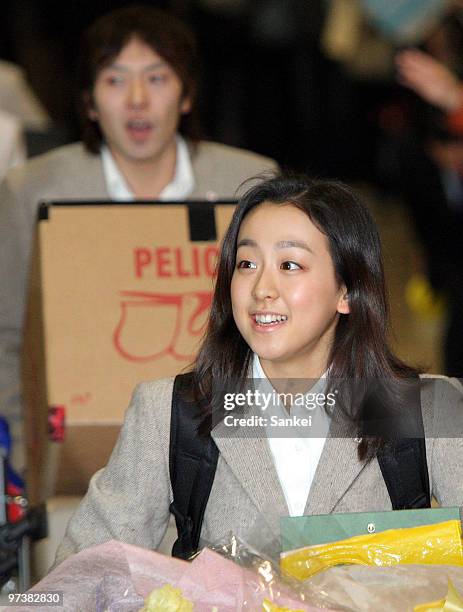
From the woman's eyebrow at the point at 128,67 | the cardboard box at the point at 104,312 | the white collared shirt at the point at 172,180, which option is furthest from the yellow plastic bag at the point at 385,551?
the woman's eyebrow at the point at 128,67

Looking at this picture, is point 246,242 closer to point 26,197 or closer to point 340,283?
point 340,283

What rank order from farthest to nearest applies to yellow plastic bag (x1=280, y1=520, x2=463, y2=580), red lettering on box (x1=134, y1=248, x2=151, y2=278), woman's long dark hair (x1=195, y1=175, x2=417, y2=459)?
red lettering on box (x1=134, y1=248, x2=151, y2=278) → woman's long dark hair (x1=195, y1=175, x2=417, y2=459) → yellow plastic bag (x1=280, y1=520, x2=463, y2=580)

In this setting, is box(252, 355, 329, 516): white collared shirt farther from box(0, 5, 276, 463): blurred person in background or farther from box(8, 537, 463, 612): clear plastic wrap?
box(0, 5, 276, 463): blurred person in background

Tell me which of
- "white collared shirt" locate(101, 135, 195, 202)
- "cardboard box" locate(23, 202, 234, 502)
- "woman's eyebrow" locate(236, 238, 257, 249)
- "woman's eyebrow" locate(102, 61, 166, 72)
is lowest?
"cardboard box" locate(23, 202, 234, 502)

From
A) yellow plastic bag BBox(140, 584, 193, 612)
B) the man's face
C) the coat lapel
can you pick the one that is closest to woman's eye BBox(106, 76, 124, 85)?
the man's face

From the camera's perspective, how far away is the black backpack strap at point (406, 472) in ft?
6.17

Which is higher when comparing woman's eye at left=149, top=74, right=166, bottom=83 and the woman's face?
woman's eye at left=149, top=74, right=166, bottom=83

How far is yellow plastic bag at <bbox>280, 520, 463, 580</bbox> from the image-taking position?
5.28ft

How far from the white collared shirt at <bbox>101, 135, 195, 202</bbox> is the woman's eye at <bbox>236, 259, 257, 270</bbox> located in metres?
1.42

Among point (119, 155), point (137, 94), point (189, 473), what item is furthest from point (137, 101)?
point (189, 473)

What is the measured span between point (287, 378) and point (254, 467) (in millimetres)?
155

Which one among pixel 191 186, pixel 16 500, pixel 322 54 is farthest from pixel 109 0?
pixel 16 500

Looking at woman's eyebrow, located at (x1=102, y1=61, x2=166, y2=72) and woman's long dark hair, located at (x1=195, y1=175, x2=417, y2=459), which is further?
woman's eyebrow, located at (x1=102, y1=61, x2=166, y2=72)

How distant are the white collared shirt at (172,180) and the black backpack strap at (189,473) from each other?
57.4 inches
